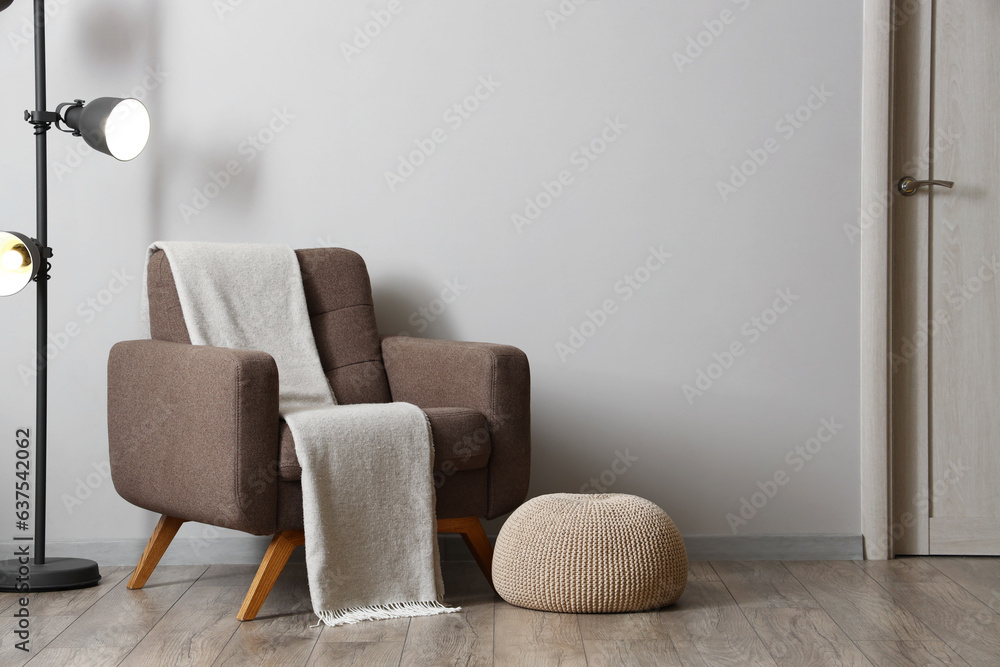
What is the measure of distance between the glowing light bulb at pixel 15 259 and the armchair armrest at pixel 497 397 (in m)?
1.00

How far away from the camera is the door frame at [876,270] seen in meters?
2.56

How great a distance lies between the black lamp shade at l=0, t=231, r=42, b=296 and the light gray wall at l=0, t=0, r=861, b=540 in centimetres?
40

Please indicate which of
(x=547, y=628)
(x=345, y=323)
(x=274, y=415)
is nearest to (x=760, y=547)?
(x=547, y=628)

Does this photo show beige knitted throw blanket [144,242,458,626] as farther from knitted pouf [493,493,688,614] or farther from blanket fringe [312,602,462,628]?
knitted pouf [493,493,688,614]

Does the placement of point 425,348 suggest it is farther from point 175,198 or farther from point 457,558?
point 175,198

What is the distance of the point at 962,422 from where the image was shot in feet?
8.57

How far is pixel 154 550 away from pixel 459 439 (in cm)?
86

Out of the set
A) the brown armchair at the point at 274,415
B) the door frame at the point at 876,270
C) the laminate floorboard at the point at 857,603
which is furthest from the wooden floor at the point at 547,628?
the door frame at the point at 876,270

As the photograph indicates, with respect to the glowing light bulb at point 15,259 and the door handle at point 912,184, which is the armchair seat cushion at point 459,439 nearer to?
the glowing light bulb at point 15,259

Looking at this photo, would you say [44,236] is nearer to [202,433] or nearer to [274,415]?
[202,433]

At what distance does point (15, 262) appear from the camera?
2.15 meters

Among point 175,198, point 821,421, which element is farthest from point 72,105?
point 821,421

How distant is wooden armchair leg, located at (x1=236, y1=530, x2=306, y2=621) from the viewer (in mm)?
1973

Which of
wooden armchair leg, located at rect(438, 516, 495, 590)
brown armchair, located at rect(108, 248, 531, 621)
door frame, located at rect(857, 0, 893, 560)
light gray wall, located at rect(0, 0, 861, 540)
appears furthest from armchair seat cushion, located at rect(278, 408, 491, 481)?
door frame, located at rect(857, 0, 893, 560)
